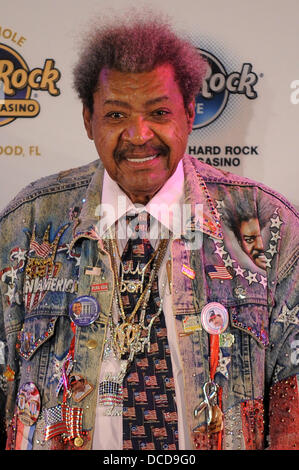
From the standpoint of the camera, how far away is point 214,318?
234 centimetres

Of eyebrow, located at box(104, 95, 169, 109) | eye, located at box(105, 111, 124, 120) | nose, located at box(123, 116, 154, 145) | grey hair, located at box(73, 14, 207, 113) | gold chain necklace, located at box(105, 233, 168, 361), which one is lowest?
gold chain necklace, located at box(105, 233, 168, 361)

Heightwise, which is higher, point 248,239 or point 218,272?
point 248,239

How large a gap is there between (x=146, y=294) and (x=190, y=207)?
1.23 feet

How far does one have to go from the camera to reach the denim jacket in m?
2.30

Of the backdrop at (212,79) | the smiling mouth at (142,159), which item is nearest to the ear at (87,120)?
the backdrop at (212,79)

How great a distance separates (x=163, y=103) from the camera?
7.65ft

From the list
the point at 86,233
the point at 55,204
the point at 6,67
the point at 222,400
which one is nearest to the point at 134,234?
the point at 86,233

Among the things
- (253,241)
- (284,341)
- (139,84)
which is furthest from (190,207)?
(284,341)

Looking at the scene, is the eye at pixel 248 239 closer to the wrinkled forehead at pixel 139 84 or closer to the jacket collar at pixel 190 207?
the jacket collar at pixel 190 207

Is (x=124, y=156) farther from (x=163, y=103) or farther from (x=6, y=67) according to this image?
(x=6, y=67)

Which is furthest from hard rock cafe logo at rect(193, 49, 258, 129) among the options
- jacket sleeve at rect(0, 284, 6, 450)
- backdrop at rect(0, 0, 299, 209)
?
jacket sleeve at rect(0, 284, 6, 450)

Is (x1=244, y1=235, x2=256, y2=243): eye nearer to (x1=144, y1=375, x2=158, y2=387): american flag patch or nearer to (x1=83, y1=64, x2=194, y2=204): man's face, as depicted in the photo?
(x1=83, y1=64, x2=194, y2=204): man's face

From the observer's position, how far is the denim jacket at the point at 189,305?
7.55 feet

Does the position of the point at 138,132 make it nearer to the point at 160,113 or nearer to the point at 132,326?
the point at 160,113
